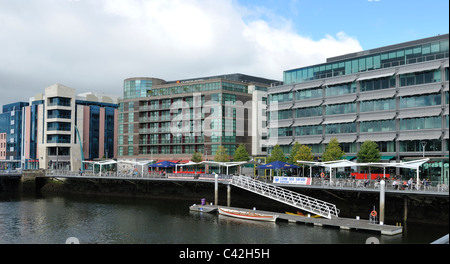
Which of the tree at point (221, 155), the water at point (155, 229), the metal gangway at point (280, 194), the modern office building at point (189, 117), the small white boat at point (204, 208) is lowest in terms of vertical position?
the water at point (155, 229)

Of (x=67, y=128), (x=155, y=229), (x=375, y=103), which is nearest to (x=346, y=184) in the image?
(x=155, y=229)

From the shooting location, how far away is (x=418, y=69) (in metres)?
66.1

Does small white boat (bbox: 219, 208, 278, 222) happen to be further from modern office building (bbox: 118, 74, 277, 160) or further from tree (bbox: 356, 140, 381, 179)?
modern office building (bbox: 118, 74, 277, 160)

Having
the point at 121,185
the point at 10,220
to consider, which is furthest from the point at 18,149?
the point at 10,220

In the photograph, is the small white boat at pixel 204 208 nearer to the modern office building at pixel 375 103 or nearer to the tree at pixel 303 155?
the tree at pixel 303 155

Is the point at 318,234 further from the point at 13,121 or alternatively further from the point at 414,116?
the point at 13,121

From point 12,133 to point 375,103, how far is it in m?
120

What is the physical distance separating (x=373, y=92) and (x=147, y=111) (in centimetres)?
6128

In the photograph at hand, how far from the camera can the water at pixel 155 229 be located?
1549 inches

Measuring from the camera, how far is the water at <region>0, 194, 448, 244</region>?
39.3 metres

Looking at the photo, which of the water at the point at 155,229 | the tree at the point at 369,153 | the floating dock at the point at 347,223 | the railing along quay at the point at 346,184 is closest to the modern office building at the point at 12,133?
the railing along quay at the point at 346,184

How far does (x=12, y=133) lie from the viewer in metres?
141

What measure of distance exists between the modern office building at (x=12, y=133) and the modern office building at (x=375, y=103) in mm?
92055
